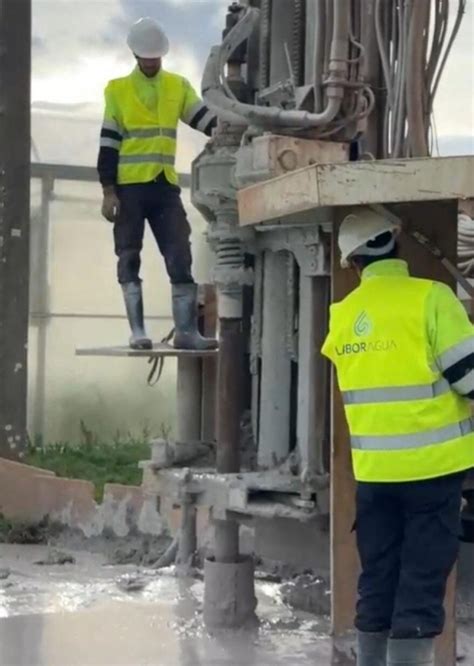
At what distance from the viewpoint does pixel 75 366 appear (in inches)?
469

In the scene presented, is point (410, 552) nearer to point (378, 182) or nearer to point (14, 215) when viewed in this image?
point (378, 182)

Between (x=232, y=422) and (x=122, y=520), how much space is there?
92.6 inches

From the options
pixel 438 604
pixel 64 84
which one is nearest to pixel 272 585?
pixel 438 604

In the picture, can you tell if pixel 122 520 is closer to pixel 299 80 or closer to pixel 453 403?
pixel 299 80

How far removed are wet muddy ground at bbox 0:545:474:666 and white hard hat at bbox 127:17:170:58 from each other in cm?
264

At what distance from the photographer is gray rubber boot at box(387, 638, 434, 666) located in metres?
4.22

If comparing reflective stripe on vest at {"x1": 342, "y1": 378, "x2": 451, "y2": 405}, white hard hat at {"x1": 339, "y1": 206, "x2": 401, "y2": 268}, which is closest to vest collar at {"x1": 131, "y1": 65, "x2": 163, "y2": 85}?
white hard hat at {"x1": 339, "y1": 206, "x2": 401, "y2": 268}

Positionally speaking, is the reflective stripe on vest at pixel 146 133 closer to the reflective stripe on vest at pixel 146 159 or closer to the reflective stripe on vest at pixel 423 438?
the reflective stripe on vest at pixel 146 159

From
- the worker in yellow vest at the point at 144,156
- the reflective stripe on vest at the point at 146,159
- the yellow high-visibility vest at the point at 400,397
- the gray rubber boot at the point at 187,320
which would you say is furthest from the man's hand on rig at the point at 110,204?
the yellow high-visibility vest at the point at 400,397

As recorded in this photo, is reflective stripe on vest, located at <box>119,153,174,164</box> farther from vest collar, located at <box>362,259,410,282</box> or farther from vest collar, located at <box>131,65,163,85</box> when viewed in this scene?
vest collar, located at <box>362,259,410,282</box>

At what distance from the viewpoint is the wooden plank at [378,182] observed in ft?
14.1

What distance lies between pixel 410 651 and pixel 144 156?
347 centimetres

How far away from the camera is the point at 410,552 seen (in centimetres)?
429

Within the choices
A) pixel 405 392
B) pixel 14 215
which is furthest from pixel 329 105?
pixel 14 215
